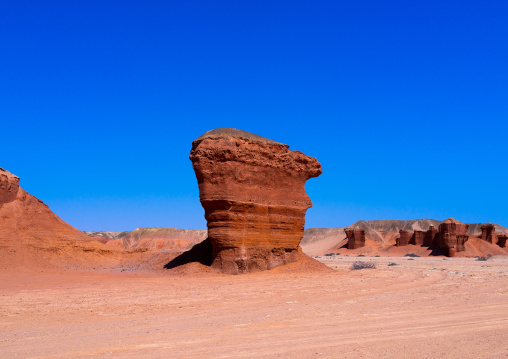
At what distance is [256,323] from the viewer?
23.8 feet

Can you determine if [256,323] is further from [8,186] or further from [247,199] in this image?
[8,186]

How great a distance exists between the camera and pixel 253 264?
746 inches

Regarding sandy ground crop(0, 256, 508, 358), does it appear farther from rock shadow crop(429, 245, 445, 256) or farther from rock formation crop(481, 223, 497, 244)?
rock formation crop(481, 223, 497, 244)

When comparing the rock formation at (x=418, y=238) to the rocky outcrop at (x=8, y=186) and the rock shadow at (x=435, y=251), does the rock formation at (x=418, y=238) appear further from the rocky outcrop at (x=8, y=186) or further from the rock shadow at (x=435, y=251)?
the rocky outcrop at (x=8, y=186)

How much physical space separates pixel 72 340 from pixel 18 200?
2242 cm

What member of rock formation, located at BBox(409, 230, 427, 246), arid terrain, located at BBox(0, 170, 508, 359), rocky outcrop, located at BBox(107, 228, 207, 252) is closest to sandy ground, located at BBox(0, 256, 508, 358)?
arid terrain, located at BBox(0, 170, 508, 359)

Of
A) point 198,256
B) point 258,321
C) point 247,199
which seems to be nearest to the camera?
point 258,321

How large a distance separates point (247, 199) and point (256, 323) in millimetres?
11777

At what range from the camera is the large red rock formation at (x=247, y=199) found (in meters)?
18.5

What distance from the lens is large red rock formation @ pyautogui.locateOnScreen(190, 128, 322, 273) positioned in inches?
728

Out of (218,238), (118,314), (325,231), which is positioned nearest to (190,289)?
(118,314)

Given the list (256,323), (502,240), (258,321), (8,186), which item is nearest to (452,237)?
(502,240)

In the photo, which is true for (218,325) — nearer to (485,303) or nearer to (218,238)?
(485,303)

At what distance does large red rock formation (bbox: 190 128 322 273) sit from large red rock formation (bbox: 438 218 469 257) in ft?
128
